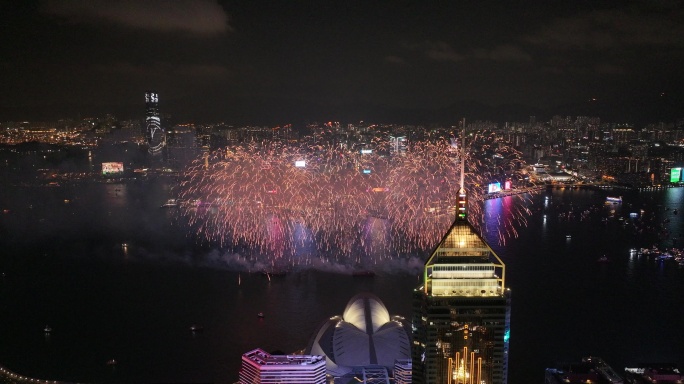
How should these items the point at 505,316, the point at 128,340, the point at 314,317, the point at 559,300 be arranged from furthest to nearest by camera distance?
the point at 559,300, the point at 314,317, the point at 128,340, the point at 505,316

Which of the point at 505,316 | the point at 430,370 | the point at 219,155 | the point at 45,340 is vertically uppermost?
the point at 219,155

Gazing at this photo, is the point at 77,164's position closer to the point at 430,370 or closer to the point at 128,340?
the point at 128,340

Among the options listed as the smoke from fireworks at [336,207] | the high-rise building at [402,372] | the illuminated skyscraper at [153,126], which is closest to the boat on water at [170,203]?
the smoke from fireworks at [336,207]

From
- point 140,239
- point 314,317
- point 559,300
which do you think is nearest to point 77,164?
point 140,239

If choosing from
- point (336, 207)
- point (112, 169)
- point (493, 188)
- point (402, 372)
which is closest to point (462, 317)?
point (402, 372)

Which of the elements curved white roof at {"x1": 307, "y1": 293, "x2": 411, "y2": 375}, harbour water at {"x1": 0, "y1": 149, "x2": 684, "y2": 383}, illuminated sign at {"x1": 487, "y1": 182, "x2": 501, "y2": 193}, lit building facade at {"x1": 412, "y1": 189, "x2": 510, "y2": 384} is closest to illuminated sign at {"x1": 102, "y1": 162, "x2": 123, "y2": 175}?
harbour water at {"x1": 0, "y1": 149, "x2": 684, "y2": 383}

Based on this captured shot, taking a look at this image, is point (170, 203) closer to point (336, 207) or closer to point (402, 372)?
point (336, 207)

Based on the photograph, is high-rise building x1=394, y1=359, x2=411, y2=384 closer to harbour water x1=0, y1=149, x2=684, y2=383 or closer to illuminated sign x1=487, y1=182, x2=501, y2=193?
harbour water x1=0, y1=149, x2=684, y2=383

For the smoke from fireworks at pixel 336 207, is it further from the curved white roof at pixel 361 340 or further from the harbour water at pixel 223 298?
the curved white roof at pixel 361 340
